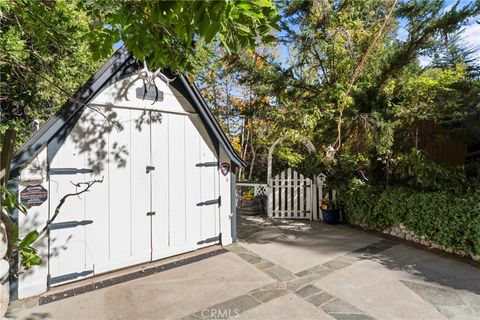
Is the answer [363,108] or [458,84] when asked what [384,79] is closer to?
[363,108]

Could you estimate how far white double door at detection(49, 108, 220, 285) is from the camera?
4.01 m

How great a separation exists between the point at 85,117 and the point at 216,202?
2776mm

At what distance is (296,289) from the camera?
378cm

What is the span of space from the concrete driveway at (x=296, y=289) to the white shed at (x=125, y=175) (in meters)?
0.54

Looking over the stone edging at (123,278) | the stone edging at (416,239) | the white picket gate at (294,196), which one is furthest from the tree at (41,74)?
the stone edging at (416,239)

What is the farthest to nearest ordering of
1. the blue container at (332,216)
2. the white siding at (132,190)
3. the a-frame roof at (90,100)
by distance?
1. the blue container at (332,216)
2. the white siding at (132,190)
3. the a-frame roof at (90,100)

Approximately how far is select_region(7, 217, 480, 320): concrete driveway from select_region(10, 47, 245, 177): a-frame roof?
199 cm

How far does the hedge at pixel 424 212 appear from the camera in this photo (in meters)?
4.54

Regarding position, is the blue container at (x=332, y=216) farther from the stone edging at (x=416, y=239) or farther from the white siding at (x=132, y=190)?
the white siding at (x=132, y=190)

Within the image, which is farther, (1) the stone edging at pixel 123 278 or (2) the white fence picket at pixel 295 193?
(2) the white fence picket at pixel 295 193

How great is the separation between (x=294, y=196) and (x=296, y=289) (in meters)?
4.22

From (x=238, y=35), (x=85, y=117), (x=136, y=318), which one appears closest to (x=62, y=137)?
(x=85, y=117)
